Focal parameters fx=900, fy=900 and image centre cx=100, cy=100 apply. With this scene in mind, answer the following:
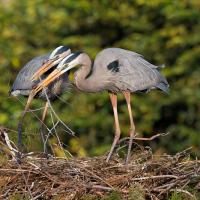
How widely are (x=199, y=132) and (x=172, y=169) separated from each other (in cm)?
570

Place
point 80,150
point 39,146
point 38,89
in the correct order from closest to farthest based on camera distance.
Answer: point 38,89 < point 39,146 < point 80,150

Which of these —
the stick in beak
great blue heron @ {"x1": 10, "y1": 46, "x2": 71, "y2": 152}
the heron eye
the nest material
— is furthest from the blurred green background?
the nest material

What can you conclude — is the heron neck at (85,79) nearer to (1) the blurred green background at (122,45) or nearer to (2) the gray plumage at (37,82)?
(2) the gray plumage at (37,82)

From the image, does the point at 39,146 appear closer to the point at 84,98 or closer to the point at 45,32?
the point at 84,98

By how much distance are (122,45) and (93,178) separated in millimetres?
6561

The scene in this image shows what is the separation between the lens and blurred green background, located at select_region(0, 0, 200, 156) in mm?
13016

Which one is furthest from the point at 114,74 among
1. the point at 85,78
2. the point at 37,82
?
the point at 37,82

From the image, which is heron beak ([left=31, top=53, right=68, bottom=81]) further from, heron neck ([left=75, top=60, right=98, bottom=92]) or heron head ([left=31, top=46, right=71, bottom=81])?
heron neck ([left=75, top=60, right=98, bottom=92])

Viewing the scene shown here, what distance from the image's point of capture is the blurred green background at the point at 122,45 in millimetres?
13016

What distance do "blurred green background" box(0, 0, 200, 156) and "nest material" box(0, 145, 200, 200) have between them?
198 inches

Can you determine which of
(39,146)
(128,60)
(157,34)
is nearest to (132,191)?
(128,60)

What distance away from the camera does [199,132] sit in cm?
1284

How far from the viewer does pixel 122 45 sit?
13.5m

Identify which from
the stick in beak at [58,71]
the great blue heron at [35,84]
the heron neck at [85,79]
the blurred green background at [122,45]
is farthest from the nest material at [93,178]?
the blurred green background at [122,45]
